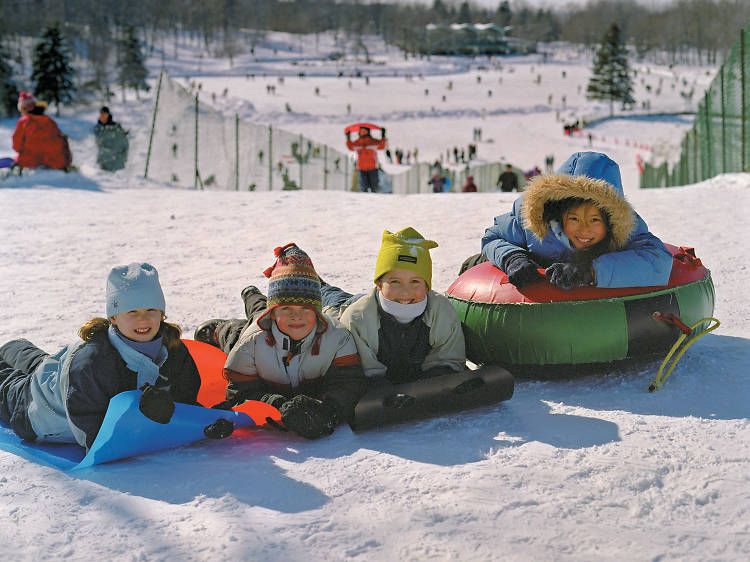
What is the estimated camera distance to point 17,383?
3.53 m

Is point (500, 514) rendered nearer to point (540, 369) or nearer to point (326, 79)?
point (540, 369)

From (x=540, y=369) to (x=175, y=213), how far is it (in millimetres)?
6832

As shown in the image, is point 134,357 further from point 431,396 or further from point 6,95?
point 6,95

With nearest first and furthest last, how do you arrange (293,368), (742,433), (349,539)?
(349,539) → (742,433) → (293,368)

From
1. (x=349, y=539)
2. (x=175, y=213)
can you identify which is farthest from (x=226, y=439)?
(x=175, y=213)

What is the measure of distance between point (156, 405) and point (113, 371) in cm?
30

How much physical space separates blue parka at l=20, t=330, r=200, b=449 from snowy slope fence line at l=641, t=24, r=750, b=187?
377 inches

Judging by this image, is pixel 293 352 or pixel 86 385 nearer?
pixel 86 385

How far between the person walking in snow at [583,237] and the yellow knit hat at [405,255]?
1.70 feet

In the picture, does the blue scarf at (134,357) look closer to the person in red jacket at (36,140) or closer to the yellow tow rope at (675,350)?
the yellow tow rope at (675,350)

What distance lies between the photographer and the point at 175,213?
962 cm

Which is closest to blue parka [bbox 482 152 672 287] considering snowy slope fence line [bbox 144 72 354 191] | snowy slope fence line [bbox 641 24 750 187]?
snowy slope fence line [bbox 641 24 750 187]

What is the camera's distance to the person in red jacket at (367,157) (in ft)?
41.4

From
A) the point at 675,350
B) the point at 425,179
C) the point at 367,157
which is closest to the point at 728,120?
the point at 367,157
